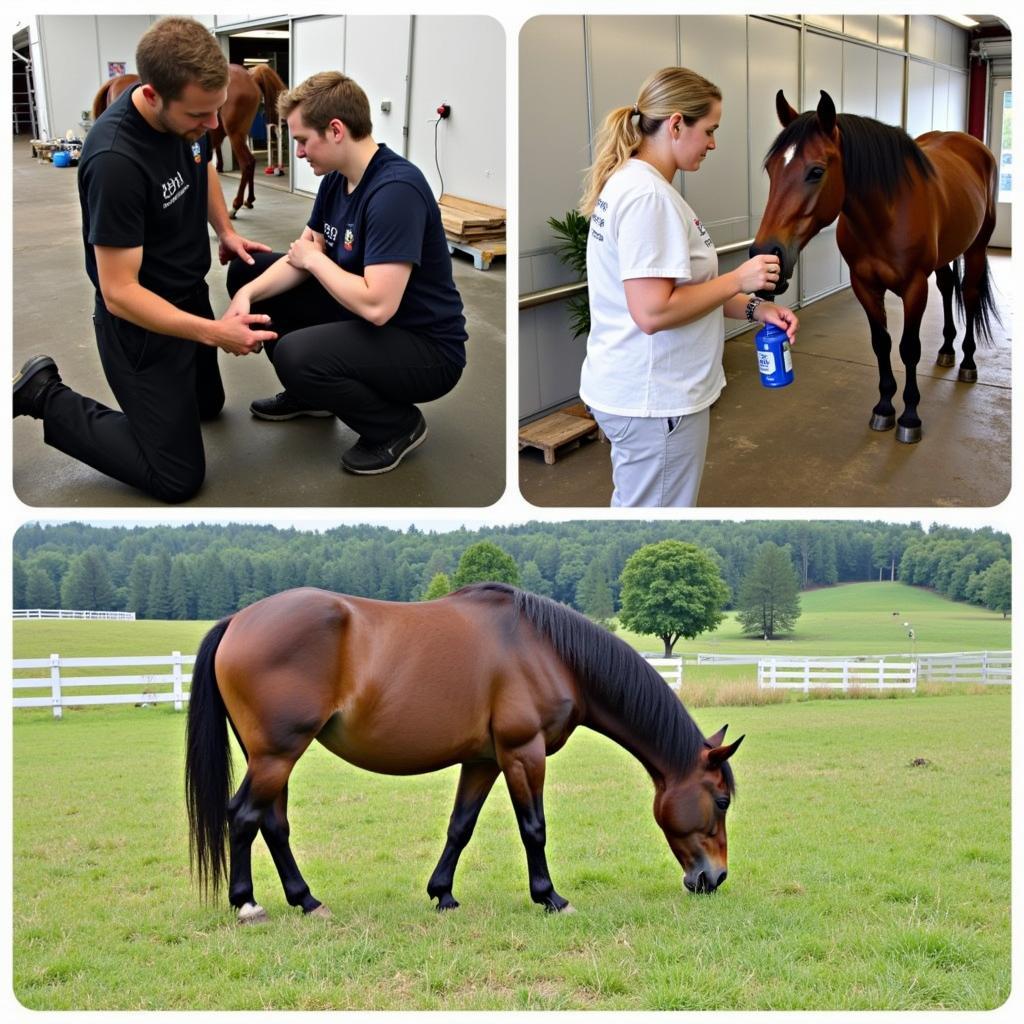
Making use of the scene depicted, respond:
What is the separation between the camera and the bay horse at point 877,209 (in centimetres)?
408

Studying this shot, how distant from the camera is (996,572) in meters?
9.47

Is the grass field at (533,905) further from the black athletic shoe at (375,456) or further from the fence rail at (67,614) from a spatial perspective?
the black athletic shoe at (375,456)

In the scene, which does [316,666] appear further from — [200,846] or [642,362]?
[642,362]

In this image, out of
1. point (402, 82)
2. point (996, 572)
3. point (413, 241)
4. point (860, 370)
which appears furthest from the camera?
point (996, 572)

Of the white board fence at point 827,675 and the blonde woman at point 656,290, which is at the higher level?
the blonde woman at point 656,290

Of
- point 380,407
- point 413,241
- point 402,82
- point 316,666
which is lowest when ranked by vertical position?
point 316,666

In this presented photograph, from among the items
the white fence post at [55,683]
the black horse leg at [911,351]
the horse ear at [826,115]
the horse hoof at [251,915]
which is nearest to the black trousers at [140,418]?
the horse hoof at [251,915]

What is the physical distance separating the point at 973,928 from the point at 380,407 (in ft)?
8.78

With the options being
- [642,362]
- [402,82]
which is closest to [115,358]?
[642,362]

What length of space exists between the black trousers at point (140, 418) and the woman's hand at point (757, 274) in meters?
2.04

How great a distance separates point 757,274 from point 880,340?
122 inches

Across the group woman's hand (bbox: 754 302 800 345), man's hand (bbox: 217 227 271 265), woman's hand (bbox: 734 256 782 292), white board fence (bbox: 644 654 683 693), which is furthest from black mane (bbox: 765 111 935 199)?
white board fence (bbox: 644 654 683 693)

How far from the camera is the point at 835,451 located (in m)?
5.05

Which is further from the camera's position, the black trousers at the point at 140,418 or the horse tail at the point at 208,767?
the black trousers at the point at 140,418
